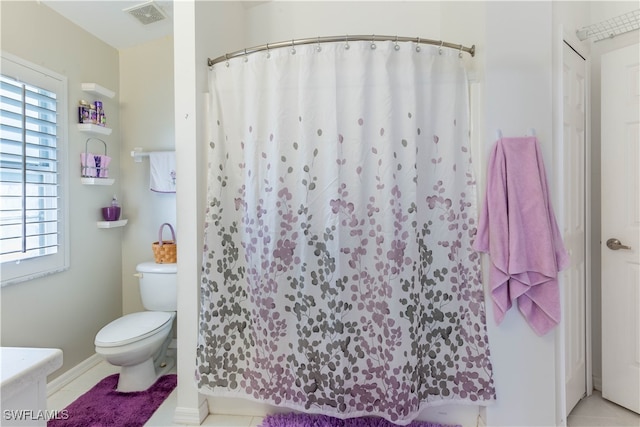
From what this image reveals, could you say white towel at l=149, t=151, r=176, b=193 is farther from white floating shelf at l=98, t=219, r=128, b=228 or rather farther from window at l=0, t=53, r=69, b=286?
window at l=0, t=53, r=69, b=286

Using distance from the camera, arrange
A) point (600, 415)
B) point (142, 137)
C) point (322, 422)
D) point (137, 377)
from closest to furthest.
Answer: point (322, 422) < point (600, 415) < point (137, 377) < point (142, 137)

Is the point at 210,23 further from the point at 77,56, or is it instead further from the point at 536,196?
the point at 536,196

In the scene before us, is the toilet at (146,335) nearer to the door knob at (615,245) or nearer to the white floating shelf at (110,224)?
the white floating shelf at (110,224)

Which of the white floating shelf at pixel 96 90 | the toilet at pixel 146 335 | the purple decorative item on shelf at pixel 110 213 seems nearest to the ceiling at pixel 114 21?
the white floating shelf at pixel 96 90

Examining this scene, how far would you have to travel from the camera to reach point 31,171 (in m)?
1.80

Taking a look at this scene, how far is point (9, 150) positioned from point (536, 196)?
2648mm

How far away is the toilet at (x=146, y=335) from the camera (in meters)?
1.78

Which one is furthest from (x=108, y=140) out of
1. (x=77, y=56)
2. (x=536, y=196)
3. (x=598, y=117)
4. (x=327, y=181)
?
(x=598, y=117)

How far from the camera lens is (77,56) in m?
2.09

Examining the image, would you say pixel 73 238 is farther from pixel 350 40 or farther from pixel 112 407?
pixel 350 40

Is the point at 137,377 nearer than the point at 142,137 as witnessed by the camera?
Yes

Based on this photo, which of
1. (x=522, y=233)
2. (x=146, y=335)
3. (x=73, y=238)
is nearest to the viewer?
(x=522, y=233)

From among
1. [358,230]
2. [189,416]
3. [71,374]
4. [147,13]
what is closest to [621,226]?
[358,230]

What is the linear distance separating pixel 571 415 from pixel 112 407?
8.41ft
